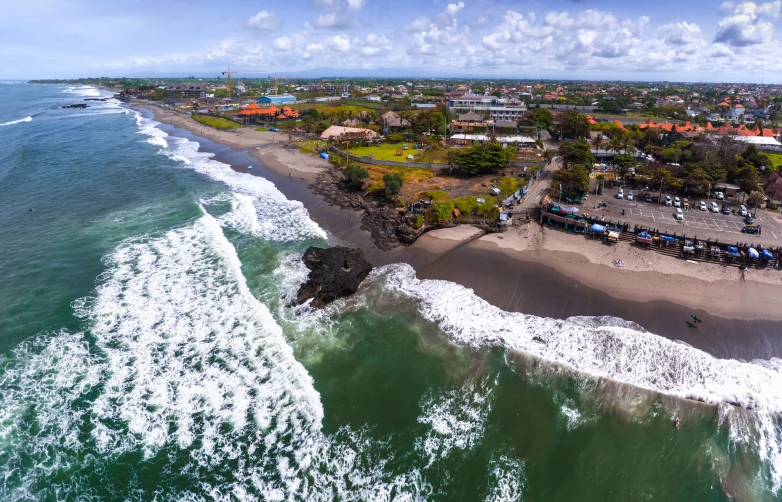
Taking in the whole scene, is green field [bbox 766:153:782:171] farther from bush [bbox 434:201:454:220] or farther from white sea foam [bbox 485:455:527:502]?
white sea foam [bbox 485:455:527:502]

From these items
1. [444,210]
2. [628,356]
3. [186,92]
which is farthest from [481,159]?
[186,92]

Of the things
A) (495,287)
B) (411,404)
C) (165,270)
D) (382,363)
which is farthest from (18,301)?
(495,287)

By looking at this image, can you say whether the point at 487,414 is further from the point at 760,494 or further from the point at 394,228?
the point at 394,228

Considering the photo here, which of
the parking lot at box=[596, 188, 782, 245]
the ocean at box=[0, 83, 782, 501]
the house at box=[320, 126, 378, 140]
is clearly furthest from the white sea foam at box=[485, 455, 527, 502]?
the house at box=[320, 126, 378, 140]

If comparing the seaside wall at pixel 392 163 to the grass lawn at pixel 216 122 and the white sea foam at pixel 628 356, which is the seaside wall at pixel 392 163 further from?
the grass lawn at pixel 216 122

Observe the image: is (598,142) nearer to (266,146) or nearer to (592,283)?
(592,283)

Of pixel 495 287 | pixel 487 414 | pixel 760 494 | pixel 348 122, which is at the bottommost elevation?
Answer: pixel 760 494
